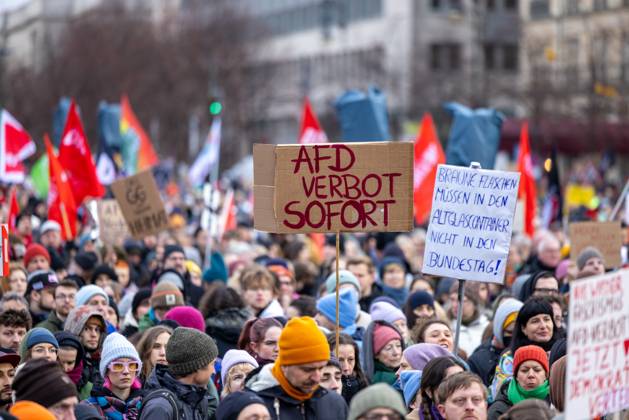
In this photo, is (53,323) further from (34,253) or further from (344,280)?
(34,253)

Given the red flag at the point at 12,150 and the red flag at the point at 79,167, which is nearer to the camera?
the red flag at the point at 79,167

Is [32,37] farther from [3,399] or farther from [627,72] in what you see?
[3,399]

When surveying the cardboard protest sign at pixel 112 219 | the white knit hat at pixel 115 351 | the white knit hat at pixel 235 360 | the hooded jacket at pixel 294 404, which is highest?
the hooded jacket at pixel 294 404

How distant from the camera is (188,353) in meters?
8.62

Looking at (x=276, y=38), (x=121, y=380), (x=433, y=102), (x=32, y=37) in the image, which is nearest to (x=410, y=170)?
(x=121, y=380)

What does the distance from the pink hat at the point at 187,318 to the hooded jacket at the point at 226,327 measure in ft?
2.19

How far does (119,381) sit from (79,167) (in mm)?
8738

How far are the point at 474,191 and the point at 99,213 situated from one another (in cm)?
856

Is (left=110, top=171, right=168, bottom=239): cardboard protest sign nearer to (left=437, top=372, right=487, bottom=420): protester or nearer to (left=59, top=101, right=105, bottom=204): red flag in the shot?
(left=59, top=101, right=105, bottom=204): red flag

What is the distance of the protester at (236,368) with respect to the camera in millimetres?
9375

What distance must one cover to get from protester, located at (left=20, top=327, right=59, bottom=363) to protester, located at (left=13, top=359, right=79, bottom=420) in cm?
178

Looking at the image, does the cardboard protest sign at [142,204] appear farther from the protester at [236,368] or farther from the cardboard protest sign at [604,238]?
the protester at [236,368]

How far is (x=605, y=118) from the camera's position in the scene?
57094mm

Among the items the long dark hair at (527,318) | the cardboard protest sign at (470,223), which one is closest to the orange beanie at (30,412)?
the cardboard protest sign at (470,223)
